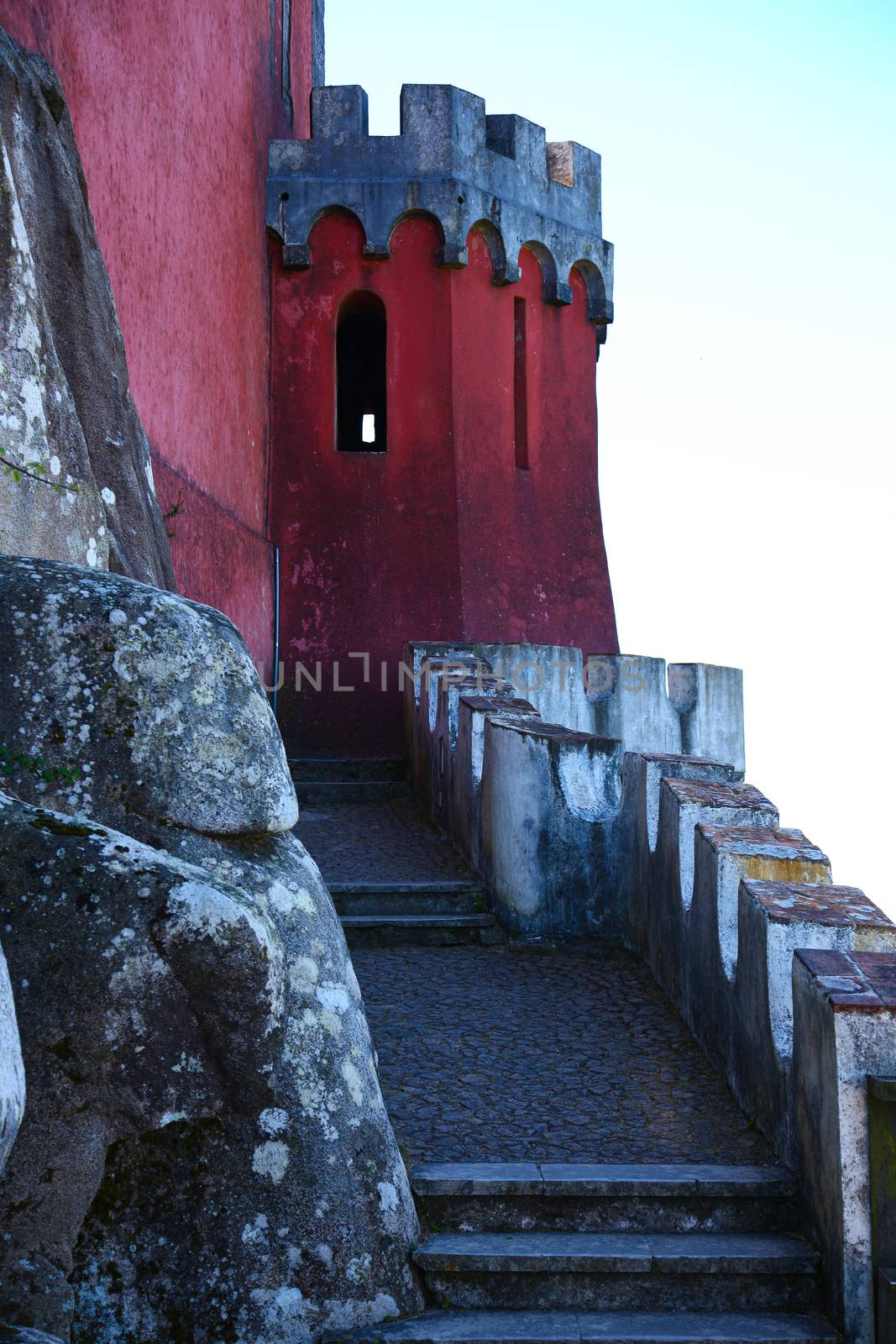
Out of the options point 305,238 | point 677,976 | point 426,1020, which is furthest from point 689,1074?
point 305,238

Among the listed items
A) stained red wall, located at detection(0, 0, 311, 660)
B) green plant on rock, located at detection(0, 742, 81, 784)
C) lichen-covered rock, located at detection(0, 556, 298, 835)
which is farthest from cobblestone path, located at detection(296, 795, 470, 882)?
green plant on rock, located at detection(0, 742, 81, 784)

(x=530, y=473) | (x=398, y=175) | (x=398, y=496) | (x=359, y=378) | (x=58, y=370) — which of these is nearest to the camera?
(x=58, y=370)

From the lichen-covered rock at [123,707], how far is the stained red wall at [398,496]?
24.6ft

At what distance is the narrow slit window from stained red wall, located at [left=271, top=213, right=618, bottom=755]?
0.38ft

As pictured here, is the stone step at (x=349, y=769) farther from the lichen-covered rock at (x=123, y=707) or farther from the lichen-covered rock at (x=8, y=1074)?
the lichen-covered rock at (x=8, y=1074)

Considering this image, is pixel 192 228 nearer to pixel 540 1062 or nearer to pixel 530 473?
pixel 530 473

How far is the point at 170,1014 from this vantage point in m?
2.72

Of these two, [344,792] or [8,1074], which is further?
[344,792]

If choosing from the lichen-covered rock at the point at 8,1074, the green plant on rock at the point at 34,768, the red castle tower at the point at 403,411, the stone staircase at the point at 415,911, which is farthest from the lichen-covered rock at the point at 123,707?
the red castle tower at the point at 403,411

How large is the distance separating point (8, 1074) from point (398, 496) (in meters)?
9.27

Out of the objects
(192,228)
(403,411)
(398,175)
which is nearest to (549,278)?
(398,175)

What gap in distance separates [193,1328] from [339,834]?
5.09 metres

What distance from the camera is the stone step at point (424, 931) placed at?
6148mm

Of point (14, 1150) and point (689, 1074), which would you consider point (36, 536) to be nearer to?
point (14, 1150)
